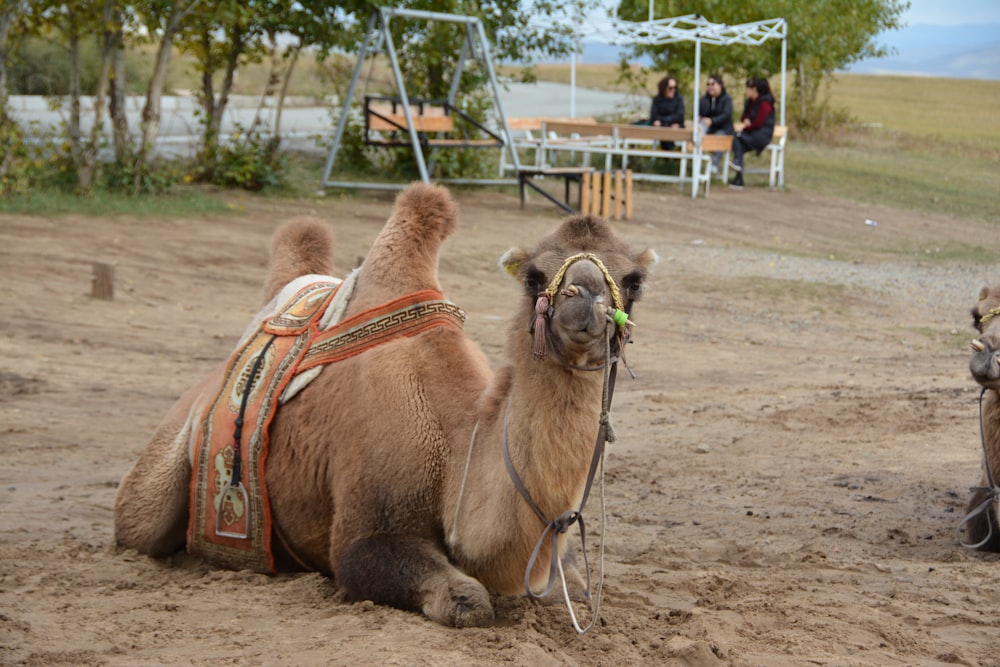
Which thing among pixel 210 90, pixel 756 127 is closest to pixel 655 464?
pixel 210 90

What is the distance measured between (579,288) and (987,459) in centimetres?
277

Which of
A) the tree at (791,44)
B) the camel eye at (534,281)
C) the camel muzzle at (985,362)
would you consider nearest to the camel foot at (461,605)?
the camel eye at (534,281)

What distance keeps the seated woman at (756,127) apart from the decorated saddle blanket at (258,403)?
18.7 metres

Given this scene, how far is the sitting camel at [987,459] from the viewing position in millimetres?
5195

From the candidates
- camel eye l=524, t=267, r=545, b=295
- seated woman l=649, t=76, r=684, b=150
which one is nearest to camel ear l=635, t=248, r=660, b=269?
camel eye l=524, t=267, r=545, b=295

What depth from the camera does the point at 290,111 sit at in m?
31.5

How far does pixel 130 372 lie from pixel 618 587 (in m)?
5.37

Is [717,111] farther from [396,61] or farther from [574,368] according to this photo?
[574,368]

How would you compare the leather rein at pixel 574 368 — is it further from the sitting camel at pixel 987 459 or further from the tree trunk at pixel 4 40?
the tree trunk at pixel 4 40

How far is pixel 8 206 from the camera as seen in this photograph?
1419 centimetres

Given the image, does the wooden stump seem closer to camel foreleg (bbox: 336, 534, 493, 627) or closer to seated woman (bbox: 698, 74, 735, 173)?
camel foreleg (bbox: 336, 534, 493, 627)

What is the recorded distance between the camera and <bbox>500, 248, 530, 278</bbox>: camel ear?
3979 mm

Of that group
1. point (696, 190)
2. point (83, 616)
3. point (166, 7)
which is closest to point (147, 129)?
point (166, 7)

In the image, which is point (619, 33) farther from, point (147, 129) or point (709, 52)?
point (147, 129)
